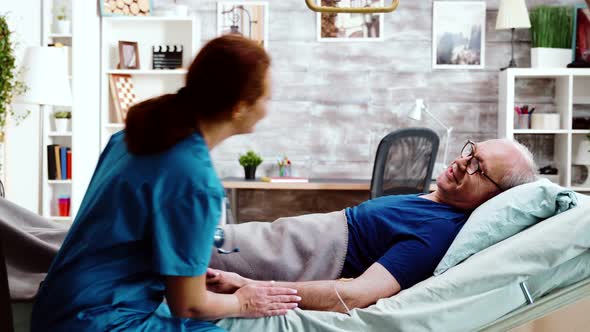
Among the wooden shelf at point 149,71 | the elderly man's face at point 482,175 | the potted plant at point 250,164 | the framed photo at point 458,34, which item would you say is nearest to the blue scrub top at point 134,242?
the elderly man's face at point 482,175

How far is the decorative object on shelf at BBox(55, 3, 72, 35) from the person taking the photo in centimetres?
548

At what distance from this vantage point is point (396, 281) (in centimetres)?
198

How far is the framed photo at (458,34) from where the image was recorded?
5531 millimetres

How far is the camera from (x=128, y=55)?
5.59 meters

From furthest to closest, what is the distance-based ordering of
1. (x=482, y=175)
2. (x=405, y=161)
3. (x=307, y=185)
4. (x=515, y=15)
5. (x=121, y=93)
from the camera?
(x=121, y=93)
(x=515, y=15)
(x=307, y=185)
(x=405, y=161)
(x=482, y=175)

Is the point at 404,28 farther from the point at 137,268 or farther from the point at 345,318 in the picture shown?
the point at 137,268

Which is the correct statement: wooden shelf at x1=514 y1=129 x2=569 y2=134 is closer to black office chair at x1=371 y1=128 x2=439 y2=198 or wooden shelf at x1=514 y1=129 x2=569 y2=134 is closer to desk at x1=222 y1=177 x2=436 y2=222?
desk at x1=222 y1=177 x2=436 y2=222

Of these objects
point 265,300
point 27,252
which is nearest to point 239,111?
point 265,300

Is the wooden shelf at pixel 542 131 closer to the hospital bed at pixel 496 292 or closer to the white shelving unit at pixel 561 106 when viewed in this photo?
the white shelving unit at pixel 561 106

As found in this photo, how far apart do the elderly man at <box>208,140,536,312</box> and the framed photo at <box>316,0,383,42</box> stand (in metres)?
3.44

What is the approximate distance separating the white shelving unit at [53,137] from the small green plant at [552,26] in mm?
3272

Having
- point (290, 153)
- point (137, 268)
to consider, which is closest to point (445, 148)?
point (290, 153)

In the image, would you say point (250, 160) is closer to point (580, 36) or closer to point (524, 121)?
point (524, 121)

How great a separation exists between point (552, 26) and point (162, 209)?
457 cm
